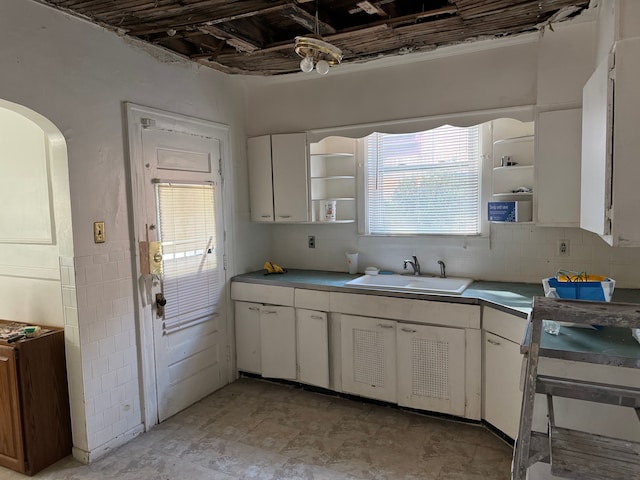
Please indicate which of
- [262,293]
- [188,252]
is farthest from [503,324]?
[188,252]

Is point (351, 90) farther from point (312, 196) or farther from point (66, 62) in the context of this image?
point (66, 62)

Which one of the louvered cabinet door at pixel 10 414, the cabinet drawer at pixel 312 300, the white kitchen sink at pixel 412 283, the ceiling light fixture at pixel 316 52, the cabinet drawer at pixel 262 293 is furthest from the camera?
the cabinet drawer at pixel 262 293

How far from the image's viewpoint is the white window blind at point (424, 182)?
3.41m

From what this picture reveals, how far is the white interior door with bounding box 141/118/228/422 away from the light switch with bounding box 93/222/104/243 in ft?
1.12

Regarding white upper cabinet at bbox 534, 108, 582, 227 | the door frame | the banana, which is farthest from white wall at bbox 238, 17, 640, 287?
the door frame

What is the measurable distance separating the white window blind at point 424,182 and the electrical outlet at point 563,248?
58 centimetres

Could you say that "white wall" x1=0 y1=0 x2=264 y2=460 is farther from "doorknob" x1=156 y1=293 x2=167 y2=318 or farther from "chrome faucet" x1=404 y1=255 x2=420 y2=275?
"chrome faucet" x1=404 y1=255 x2=420 y2=275

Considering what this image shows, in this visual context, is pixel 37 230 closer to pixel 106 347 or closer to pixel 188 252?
pixel 106 347

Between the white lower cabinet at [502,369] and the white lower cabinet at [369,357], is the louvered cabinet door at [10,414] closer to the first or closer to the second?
the white lower cabinet at [369,357]

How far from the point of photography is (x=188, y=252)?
3322 mm

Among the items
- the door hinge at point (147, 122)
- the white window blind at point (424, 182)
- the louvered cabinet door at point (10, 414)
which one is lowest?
the louvered cabinet door at point (10, 414)

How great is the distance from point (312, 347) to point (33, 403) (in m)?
1.85

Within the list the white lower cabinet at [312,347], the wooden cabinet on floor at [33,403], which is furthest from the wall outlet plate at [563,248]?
the wooden cabinet on floor at [33,403]

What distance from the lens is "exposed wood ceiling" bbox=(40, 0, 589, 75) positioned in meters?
2.44
